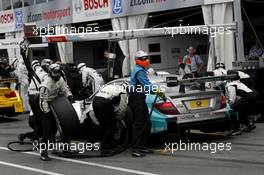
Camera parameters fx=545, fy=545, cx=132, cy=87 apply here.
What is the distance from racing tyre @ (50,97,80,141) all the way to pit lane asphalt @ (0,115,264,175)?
1.64 feet

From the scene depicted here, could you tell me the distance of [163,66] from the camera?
20.8m

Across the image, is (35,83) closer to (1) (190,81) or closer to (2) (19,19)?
(1) (190,81)

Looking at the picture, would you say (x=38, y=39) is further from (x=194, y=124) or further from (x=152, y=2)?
(x=152, y=2)

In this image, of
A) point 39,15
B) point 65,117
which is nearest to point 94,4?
point 39,15

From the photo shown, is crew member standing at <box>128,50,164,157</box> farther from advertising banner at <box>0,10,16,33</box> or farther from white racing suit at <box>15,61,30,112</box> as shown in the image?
advertising banner at <box>0,10,16,33</box>

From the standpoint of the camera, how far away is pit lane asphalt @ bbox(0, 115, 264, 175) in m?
7.86

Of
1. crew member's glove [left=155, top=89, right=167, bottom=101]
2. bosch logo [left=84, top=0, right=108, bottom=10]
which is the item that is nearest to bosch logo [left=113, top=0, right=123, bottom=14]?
bosch logo [left=84, top=0, right=108, bottom=10]

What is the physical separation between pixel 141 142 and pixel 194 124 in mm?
1104

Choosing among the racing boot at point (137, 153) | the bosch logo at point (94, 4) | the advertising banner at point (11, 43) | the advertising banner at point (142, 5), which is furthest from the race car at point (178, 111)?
the bosch logo at point (94, 4)

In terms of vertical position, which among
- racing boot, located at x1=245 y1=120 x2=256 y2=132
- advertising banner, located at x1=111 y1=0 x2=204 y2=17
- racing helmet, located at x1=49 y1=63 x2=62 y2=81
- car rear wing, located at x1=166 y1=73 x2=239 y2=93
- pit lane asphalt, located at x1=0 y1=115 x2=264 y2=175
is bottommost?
pit lane asphalt, located at x1=0 y1=115 x2=264 y2=175

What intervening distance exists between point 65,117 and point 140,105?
4.33 ft

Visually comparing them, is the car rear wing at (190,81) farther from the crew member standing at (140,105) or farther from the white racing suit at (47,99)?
the white racing suit at (47,99)

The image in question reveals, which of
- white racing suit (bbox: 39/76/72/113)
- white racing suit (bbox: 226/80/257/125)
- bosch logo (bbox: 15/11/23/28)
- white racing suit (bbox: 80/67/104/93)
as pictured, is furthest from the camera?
bosch logo (bbox: 15/11/23/28)

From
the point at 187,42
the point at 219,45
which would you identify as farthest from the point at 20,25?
the point at 219,45
